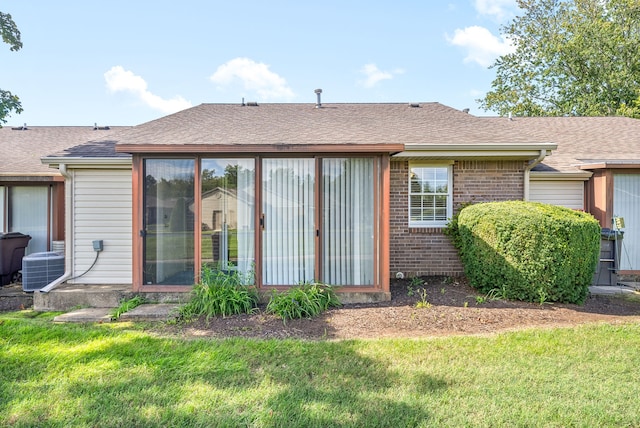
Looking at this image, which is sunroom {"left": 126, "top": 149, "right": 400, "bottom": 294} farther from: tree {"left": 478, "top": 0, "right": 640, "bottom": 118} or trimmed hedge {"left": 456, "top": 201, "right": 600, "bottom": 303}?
tree {"left": 478, "top": 0, "right": 640, "bottom": 118}

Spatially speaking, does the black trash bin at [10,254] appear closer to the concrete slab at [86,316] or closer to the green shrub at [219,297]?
the concrete slab at [86,316]

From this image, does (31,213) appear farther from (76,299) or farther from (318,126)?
(318,126)

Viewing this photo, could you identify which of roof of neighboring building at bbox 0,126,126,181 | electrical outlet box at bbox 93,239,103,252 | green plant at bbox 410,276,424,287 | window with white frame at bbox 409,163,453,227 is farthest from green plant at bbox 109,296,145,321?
window with white frame at bbox 409,163,453,227

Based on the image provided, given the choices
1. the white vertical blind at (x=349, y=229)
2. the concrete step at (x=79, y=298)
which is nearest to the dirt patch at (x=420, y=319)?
the white vertical blind at (x=349, y=229)

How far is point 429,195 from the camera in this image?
766 cm

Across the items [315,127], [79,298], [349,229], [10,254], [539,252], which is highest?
[315,127]

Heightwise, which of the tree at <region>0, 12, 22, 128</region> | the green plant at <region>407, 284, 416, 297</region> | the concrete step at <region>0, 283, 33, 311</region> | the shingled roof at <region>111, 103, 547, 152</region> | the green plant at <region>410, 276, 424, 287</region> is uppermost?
the tree at <region>0, 12, 22, 128</region>

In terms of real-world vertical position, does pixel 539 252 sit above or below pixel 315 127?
below

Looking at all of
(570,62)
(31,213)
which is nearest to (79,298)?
(31,213)

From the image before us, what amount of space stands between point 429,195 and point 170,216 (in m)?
5.16

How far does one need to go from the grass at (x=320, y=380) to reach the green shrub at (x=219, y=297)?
32.1 inches

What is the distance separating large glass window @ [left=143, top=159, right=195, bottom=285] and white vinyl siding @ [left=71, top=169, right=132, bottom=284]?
1304 millimetres

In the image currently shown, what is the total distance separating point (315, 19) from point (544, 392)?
429 inches

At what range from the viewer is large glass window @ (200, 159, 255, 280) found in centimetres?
582
